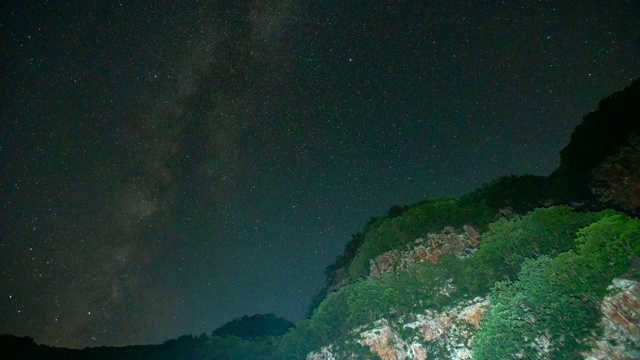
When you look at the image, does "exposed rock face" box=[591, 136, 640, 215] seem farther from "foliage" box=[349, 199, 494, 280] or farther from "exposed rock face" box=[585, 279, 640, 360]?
"foliage" box=[349, 199, 494, 280]

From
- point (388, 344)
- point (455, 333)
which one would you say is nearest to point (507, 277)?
point (455, 333)

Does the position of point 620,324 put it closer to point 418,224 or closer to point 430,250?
point 430,250

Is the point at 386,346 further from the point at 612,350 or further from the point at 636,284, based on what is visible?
the point at 636,284

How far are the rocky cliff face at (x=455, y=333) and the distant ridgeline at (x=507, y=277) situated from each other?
15cm

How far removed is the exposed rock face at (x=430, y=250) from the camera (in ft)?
218

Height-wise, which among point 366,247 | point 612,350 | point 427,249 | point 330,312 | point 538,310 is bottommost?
point 612,350

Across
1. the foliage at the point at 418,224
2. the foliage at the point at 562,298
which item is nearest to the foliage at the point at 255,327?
the foliage at the point at 418,224

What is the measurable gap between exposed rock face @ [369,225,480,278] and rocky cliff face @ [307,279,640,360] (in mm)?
14649

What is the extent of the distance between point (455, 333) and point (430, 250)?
22.4 m

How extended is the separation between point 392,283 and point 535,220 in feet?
100

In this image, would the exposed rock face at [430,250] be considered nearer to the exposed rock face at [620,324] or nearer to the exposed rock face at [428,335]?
the exposed rock face at [428,335]

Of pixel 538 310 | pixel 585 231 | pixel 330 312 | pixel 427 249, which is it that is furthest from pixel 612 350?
pixel 330 312

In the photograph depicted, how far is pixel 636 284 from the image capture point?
2770 cm

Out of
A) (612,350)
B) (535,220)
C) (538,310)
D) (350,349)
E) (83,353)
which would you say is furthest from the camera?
(83,353)
